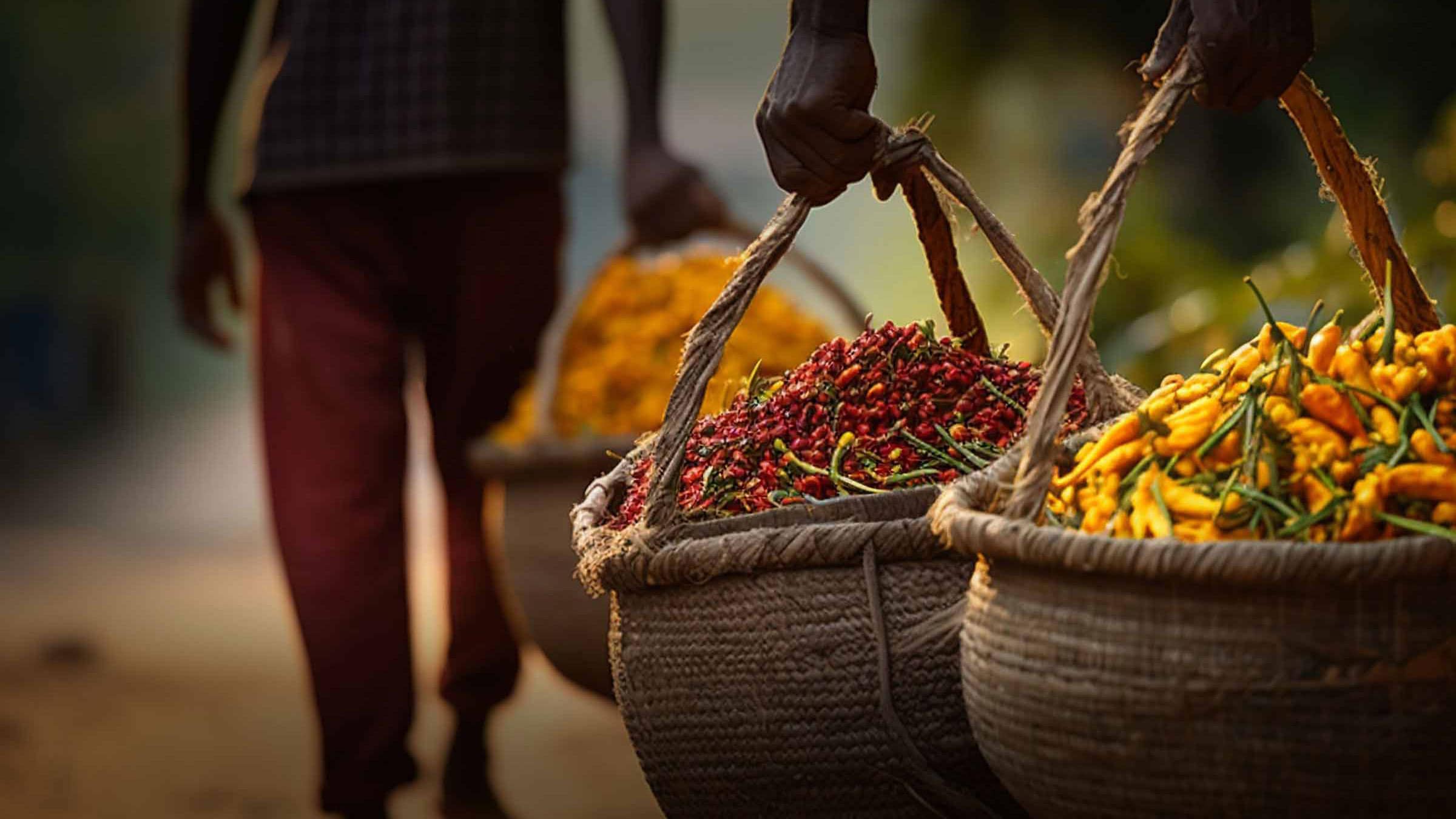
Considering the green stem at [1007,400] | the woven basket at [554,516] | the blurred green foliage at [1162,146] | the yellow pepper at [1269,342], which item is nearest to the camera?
the yellow pepper at [1269,342]

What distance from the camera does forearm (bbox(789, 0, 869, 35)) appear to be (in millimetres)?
1999

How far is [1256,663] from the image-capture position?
5.00 feet

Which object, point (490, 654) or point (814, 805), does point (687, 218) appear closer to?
point (490, 654)

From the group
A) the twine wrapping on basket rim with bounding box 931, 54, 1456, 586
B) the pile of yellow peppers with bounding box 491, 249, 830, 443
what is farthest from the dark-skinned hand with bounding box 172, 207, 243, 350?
the twine wrapping on basket rim with bounding box 931, 54, 1456, 586

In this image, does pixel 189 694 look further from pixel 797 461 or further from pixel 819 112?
pixel 819 112

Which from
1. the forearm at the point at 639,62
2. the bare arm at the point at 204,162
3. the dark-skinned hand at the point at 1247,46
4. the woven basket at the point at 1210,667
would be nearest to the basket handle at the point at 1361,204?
the dark-skinned hand at the point at 1247,46

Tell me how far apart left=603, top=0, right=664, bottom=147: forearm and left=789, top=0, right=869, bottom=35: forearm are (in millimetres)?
1196

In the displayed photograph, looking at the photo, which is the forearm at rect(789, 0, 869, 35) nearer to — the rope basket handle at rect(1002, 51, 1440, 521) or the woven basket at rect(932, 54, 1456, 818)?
the rope basket handle at rect(1002, 51, 1440, 521)

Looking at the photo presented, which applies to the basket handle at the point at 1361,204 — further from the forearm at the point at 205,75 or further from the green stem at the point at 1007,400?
the forearm at the point at 205,75

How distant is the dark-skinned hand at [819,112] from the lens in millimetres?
2004

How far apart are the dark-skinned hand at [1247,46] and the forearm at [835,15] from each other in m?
0.34

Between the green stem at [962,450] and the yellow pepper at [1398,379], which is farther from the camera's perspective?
the green stem at [962,450]

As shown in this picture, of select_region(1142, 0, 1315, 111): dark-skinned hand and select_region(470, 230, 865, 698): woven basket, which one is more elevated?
select_region(1142, 0, 1315, 111): dark-skinned hand

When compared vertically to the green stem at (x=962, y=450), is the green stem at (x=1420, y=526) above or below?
above
